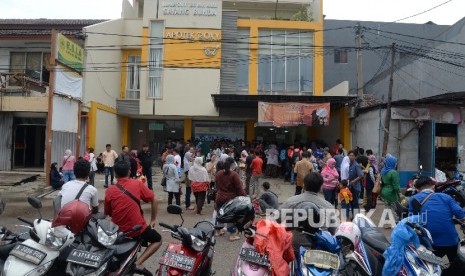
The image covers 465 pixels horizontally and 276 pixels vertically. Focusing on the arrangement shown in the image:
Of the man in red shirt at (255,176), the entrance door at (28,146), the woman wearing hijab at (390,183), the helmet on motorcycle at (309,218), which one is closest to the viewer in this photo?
the helmet on motorcycle at (309,218)

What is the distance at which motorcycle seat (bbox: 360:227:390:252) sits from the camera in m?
Result: 4.81

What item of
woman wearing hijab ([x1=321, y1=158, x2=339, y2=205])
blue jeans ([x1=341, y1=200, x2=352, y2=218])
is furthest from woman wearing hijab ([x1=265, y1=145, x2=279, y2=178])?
blue jeans ([x1=341, y1=200, x2=352, y2=218])

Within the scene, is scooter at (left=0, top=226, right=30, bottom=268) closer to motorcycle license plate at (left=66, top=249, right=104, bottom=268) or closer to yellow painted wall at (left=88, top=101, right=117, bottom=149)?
motorcycle license plate at (left=66, top=249, right=104, bottom=268)

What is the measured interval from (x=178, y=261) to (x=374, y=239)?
2.29 metres

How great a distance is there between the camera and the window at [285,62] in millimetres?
22516

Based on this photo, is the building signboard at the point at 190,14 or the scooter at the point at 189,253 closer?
the scooter at the point at 189,253

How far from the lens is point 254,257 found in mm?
3979

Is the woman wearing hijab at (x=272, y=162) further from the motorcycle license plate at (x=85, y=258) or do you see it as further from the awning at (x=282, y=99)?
the motorcycle license plate at (x=85, y=258)

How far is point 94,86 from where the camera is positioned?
2039 centimetres

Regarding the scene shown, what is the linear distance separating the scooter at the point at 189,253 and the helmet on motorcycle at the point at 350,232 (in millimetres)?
1413

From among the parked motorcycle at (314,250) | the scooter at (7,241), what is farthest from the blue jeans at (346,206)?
the scooter at (7,241)

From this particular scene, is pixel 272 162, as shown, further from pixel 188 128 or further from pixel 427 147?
pixel 188 128

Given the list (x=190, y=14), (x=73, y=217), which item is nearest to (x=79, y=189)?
(x=73, y=217)

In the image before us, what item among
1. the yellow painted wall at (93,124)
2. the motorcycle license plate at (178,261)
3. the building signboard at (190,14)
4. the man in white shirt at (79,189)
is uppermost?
the building signboard at (190,14)
